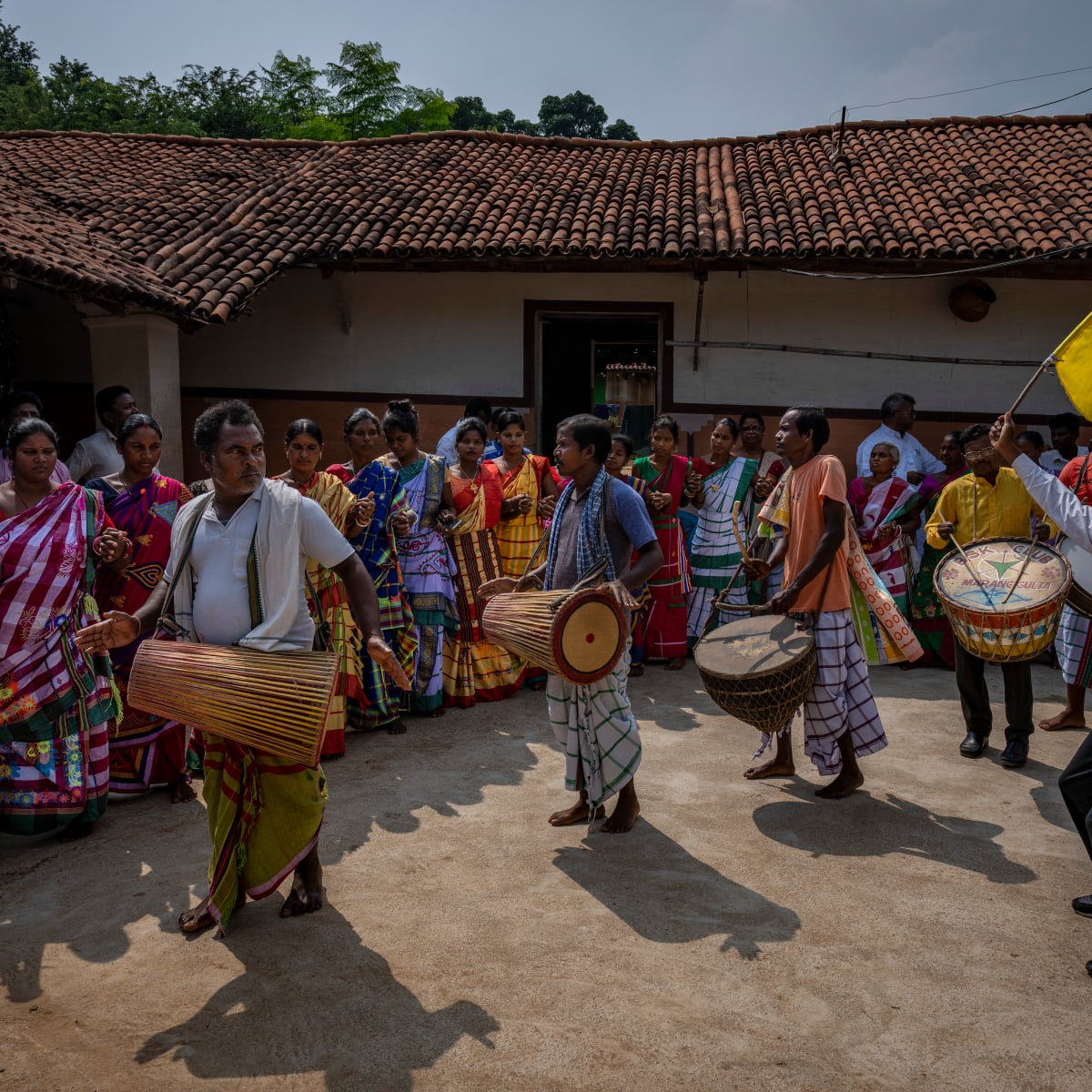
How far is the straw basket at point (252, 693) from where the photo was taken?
3139 millimetres

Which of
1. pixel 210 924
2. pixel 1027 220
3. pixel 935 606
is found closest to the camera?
pixel 210 924

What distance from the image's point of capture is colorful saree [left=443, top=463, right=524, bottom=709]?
265 inches

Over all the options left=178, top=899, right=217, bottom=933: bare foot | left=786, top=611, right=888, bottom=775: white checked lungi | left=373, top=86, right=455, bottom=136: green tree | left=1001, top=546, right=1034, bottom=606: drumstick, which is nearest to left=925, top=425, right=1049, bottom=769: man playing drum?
left=1001, top=546, right=1034, bottom=606: drumstick

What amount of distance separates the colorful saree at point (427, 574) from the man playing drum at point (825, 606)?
2.30 m

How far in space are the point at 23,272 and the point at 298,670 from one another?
5604 mm

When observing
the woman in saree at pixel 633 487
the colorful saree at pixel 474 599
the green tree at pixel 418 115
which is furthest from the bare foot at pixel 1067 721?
the green tree at pixel 418 115

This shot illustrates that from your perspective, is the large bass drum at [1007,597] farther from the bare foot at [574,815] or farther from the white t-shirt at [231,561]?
the white t-shirt at [231,561]

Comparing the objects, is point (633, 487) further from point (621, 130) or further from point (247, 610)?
point (621, 130)

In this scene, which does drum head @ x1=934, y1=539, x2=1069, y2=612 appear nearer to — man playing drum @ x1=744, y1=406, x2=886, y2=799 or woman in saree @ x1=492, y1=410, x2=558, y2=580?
man playing drum @ x1=744, y1=406, x2=886, y2=799

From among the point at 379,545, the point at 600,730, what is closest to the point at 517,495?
the point at 379,545

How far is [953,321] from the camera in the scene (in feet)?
33.3

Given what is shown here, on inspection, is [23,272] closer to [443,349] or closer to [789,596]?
[443,349]

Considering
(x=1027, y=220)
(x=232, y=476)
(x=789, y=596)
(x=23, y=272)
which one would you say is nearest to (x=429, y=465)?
(x=789, y=596)

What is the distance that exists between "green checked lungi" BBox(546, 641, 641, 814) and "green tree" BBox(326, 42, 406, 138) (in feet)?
76.0
